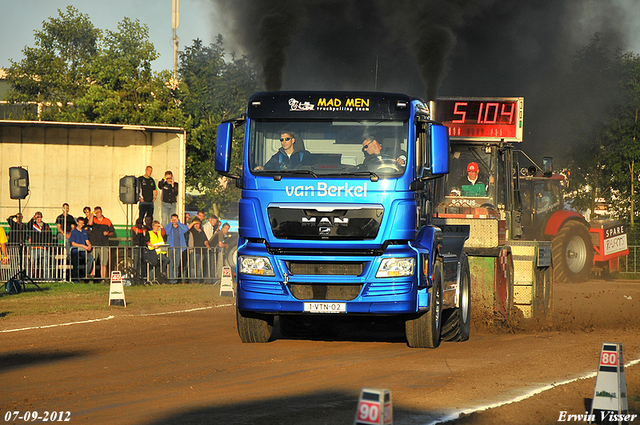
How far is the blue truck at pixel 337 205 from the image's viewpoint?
9766mm

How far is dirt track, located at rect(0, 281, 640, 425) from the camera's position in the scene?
22.1ft

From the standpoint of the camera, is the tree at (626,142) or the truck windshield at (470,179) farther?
the tree at (626,142)

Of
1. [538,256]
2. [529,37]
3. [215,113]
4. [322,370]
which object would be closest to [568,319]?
[538,256]

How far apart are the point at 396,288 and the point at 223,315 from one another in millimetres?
5930

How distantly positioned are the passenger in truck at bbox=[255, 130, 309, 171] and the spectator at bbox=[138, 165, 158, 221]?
14.2m

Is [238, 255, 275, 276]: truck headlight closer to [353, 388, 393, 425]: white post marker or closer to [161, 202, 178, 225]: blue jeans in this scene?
[353, 388, 393, 425]: white post marker

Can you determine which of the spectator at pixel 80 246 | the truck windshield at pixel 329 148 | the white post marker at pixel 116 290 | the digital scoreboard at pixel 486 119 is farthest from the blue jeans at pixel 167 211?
the truck windshield at pixel 329 148

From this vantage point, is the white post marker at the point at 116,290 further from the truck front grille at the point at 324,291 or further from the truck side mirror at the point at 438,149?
the truck side mirror at the point at 438,149

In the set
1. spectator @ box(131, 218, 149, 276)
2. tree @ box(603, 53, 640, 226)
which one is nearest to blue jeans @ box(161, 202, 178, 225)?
spectator @ box(131, 218, 149, 276)

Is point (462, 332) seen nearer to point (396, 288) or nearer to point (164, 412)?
point (396, 288)

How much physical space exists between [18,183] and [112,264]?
3.18m

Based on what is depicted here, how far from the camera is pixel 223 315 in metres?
15.1

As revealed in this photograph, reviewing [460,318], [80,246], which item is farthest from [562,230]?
[460,318]

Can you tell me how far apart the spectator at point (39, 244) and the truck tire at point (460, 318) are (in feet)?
42.1
